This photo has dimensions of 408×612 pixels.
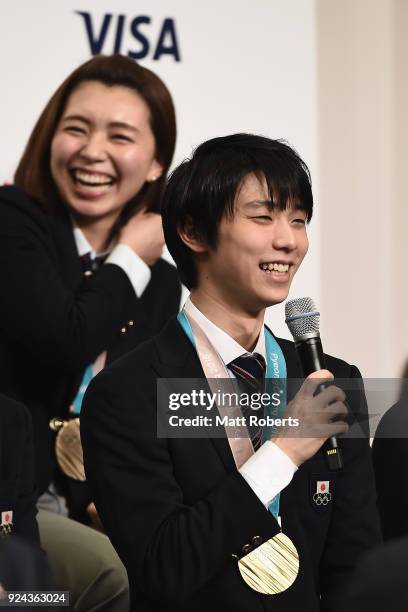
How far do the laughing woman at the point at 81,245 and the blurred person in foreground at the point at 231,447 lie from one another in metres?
0.79

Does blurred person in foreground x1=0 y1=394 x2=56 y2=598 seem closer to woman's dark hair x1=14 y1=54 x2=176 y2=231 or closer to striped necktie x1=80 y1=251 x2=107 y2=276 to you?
striped necktie x1=80 y1=251 x2=107 y2=276

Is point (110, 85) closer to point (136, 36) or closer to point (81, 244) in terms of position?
point (136, 36)

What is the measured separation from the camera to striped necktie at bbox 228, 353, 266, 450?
1829mm

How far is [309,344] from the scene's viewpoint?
5.67ft

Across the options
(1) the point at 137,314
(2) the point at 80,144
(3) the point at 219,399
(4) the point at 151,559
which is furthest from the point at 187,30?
(4) the point at 151,559

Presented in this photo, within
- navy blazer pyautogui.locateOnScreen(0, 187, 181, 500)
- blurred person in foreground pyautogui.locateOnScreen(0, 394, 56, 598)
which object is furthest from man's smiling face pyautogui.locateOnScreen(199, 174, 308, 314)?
navy blazer pyautogui.locateOnScreen(0, 187, 181, 500)

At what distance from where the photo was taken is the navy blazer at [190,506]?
1.70 metres

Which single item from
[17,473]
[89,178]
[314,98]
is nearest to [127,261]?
[89,178]

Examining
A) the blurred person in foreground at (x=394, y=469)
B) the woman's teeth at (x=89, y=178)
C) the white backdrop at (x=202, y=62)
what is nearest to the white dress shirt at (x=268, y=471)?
the blurred person in foreground at (x=394, y=469)

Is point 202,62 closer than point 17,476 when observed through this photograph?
No

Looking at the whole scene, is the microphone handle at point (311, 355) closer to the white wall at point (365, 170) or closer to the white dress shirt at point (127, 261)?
the white dress shirt at point (127, 261)

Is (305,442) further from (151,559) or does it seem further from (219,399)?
(151,559)

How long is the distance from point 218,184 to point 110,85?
1.24 m

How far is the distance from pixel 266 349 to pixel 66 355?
35.7 inches
